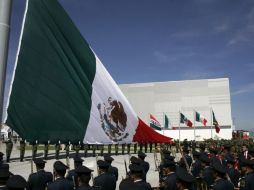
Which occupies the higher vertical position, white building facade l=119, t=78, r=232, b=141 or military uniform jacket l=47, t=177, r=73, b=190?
white building facade l=119, t=78, r=232, b=141

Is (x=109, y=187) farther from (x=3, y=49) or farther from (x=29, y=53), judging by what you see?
(x=3, y=49)

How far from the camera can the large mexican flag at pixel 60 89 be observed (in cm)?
388

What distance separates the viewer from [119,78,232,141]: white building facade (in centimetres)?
5547

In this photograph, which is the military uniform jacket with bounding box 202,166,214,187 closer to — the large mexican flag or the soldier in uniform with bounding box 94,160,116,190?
the soldier in uniform with bounding box 94,160,116,190

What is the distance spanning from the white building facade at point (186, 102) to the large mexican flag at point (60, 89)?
164ft

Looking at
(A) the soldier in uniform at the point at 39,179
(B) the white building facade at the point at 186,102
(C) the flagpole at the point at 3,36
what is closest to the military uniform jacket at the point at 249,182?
(A) the soldier in uniform at the point at 39,179

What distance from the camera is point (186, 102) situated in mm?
58344

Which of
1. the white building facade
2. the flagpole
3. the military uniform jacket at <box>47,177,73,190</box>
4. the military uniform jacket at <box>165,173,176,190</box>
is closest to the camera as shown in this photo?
the flagpole

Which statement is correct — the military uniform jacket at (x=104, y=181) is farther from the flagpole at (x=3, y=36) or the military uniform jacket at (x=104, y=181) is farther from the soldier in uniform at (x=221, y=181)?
the flagpole at (x=3, y=36)

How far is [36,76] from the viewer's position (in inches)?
157

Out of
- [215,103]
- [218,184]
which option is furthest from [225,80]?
[218,184]

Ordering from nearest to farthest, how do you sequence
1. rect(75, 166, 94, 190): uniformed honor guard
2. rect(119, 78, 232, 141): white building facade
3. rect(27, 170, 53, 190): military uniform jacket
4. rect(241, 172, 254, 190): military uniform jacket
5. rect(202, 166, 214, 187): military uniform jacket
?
rect(75, 166, 94, 190): uniformed honor guard → rect(27, 170, 53, 190): military uniform jacket → rect(241, 172, 254, 190): military uniform jacket → rect(202, 166, 214, 187): military uniform jacket → rect(119, 78, 232, 141): white building facade

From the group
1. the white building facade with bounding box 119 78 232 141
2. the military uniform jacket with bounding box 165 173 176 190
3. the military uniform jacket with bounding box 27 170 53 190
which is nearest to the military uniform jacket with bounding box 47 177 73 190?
the military uniform jacket with bounding box 27 170 53 190

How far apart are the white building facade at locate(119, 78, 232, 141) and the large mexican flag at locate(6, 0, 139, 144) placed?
49903mm
